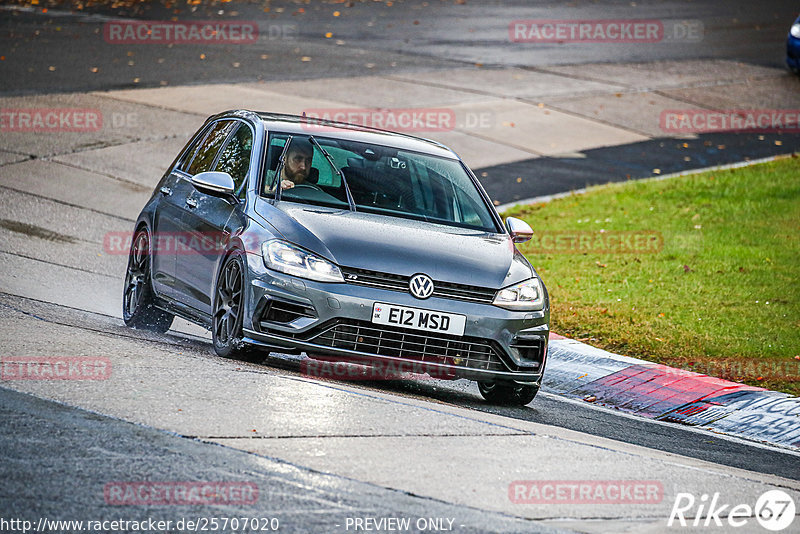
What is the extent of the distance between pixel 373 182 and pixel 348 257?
4.10ft

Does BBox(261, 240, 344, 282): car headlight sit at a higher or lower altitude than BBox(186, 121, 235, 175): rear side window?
lower

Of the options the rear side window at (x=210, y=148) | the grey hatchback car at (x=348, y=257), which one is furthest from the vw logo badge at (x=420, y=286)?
the rear side window at (x=210, y=148)

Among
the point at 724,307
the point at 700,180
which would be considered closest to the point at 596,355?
the point at 724,307

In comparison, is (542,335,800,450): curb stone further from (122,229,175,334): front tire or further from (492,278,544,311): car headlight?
(122,229,175,334): front tire

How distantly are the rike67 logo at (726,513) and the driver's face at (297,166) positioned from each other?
363 centimetres

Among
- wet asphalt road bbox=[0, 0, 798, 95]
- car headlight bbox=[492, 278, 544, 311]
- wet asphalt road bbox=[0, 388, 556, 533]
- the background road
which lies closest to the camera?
wet asphalt road bbox=[0, 388, 556, 533]

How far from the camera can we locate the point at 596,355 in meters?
9.44

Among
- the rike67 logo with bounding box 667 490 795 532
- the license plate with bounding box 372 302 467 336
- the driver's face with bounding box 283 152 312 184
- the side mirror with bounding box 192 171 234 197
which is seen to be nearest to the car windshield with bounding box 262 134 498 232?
the driver's face with bounding box 283 152 312 184

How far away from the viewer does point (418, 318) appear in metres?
7.20

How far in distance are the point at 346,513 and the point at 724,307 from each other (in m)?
6.54

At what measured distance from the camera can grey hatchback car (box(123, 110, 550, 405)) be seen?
7.20 meters

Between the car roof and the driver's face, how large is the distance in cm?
31

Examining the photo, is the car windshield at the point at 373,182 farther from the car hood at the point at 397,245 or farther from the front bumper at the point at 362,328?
the front bumper at the point at 362,328

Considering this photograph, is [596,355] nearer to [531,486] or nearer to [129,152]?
[531,486]
